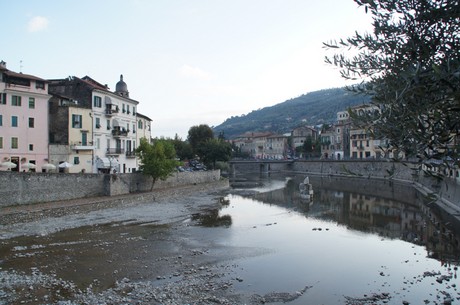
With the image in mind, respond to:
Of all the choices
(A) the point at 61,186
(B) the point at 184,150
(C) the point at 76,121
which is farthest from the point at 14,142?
(B) the point at 184,150

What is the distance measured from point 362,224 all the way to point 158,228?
17317 mm

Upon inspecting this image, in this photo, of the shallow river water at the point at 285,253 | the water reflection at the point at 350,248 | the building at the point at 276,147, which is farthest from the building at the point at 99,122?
the building at the point at 276,147

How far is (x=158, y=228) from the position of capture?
30.2 m

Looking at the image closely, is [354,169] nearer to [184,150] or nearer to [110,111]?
[184,150]

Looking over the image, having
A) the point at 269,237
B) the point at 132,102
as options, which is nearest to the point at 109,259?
the point at 269,237

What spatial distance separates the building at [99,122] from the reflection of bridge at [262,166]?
64.1m

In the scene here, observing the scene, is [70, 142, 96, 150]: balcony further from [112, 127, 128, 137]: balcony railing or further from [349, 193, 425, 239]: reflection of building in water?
[349, 193, 425, 239]: reflection of building in water

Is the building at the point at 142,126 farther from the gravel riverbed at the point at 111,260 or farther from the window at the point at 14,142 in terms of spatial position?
the gravel riverbed at the point at 111,260

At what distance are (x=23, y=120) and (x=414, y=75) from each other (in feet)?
132

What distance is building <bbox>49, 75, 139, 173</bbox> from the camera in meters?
44.8

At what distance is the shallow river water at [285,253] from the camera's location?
55.9 ft

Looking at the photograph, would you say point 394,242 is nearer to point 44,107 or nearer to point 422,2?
point 422,2

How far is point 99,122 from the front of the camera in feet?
155

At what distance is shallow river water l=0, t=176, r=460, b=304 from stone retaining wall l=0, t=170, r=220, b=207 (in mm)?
8807
